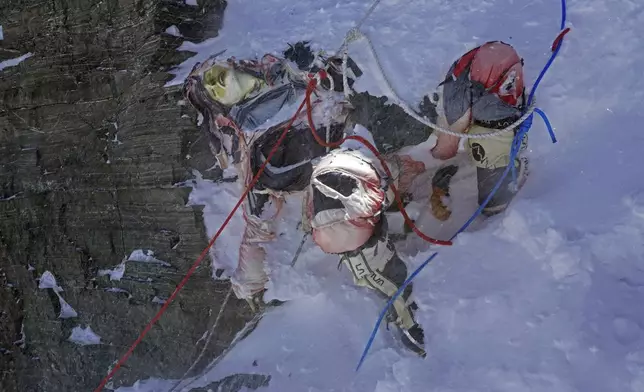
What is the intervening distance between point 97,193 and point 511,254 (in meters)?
4.22

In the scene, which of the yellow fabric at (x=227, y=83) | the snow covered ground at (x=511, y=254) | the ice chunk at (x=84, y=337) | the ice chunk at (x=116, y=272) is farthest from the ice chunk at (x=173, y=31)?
the ice chunk at (x=84, y=337)

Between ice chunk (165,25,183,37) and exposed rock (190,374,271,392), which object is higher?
ice chunk (165,25,183,37)

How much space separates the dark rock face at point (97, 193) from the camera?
16.6 ft

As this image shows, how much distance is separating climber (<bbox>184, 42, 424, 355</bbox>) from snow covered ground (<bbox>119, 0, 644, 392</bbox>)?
0.67ft

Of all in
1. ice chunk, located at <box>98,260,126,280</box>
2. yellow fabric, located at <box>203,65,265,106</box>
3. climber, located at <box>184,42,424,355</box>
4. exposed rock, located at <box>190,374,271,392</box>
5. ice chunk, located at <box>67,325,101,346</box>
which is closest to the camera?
climber, located at <box>184,42,424,355</box>

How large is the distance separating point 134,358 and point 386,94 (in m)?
3.65

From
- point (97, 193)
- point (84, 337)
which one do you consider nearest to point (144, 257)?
point (97, 193)

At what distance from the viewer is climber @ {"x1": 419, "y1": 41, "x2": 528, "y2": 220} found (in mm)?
2951

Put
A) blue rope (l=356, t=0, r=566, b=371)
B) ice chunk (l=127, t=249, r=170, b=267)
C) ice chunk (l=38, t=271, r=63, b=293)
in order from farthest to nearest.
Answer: ice chunk (l=38, t=271, r=63, b=293) < ice chunk (l=127, t=249, r=170, b=267) < blue rope (l=356, t=0, r=566, b=371)

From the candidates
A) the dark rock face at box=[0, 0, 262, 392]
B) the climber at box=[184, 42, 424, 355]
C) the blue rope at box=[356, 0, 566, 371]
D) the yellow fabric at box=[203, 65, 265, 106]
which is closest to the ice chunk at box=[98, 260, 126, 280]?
the dark rock face at box=[0, 0, 262, 392]

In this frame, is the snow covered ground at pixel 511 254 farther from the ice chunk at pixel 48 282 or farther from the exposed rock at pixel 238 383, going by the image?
the ice chunk at pixel 48 282

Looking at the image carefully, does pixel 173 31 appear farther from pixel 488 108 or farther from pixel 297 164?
pixel 488 108

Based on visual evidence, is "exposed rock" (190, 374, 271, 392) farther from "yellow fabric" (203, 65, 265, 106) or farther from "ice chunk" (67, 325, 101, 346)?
"yellow fabric" (203, 65, 265, 106)

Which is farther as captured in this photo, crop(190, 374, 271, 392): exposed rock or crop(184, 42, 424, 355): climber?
crop(190, 374, 271, 392): exposed rock
